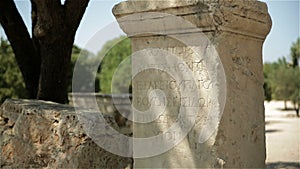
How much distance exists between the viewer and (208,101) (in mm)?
3160

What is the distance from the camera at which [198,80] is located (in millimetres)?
3197

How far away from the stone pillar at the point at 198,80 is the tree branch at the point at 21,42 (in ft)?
10.6

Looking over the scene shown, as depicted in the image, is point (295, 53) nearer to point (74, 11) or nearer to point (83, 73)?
point (83, 73)

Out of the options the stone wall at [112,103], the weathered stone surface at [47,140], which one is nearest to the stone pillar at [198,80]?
the weathered stone surface at [47,140]

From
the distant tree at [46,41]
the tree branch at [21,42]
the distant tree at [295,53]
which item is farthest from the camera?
the distant tree at [295,53]

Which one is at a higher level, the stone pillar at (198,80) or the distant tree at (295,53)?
the distant tree at (295,53)

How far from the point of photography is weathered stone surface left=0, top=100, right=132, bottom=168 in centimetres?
392

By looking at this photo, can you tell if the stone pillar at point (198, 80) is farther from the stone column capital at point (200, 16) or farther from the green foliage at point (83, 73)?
the green foliage at point (83, 73)

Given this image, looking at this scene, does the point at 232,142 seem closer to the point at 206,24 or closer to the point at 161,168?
the point at 161,168

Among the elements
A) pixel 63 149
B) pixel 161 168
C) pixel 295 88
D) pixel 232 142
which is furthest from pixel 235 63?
pixel 295 88

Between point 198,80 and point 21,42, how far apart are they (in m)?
3.94

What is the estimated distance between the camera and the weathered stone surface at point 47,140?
12.9 ft

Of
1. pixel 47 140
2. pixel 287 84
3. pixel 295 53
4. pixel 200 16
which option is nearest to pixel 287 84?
pixel 287 84

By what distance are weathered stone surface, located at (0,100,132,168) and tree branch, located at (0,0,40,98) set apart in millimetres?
1852
